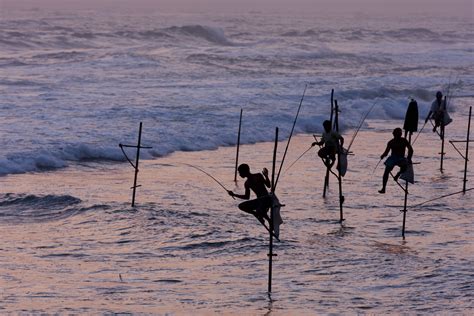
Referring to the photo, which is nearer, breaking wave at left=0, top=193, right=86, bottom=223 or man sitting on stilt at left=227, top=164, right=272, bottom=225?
man sitting on stilt at left=227, top=164, right=272, bottom=225

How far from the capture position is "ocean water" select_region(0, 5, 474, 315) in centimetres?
1133

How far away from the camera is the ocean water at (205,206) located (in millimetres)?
11328

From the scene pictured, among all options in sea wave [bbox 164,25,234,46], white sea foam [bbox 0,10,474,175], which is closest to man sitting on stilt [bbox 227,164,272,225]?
white sea foam [bbox 0,10,474,175]

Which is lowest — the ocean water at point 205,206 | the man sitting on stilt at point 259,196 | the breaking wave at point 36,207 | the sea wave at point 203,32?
the breaking wave at point 36,207

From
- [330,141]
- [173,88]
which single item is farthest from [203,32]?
[330,141]

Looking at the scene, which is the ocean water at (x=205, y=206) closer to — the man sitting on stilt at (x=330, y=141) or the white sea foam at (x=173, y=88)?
the white sea foam at (x=173, y=88)

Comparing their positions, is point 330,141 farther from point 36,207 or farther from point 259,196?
point 36,207

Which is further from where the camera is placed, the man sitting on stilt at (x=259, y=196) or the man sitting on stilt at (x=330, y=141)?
the man sitting on stilt at (x=330, y=141)

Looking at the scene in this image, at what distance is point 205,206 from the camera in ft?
53.3

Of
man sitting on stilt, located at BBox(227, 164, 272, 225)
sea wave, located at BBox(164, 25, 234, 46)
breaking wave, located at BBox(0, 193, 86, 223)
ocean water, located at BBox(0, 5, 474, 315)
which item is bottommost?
breaking wave, located at BBox(0, 193, 86, 223)

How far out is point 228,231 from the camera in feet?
47.2

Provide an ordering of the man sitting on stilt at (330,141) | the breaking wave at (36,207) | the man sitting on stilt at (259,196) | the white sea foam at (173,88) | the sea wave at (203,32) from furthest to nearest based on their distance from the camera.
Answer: the sea wave at (203,32) → the white sea foam at (173,88) → the breaking wave at (36,207) → the man sitting on stilt at (330,141) → the man sitting on stilt at (259,196)

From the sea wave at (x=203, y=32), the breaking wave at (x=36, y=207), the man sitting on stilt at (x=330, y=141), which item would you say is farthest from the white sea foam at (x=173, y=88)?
the man sitting on stilt at (x=330, y=141)

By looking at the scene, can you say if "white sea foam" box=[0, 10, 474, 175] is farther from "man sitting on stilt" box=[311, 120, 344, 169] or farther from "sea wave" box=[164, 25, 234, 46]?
"man sitting on stilt" box=[311, 120, 344, 169]
